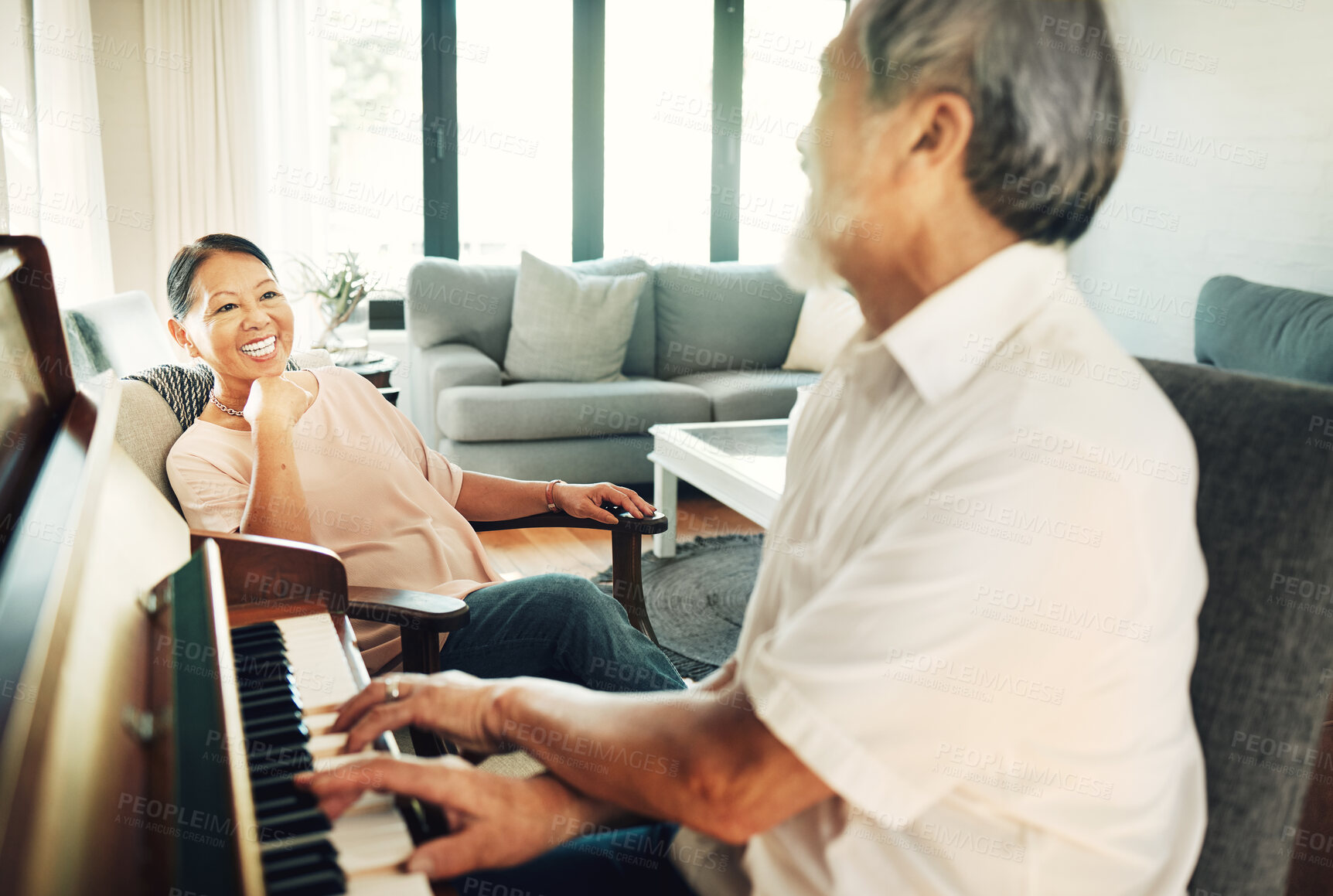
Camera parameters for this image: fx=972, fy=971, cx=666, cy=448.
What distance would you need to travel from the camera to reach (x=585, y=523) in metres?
1.85

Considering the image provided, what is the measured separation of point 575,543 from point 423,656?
2.40 metres

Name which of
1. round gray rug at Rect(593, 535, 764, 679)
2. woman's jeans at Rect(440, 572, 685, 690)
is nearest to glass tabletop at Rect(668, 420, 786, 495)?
round gray rug at Rect(593, 535, 764, 679)

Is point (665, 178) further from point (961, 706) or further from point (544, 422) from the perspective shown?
point (961, 706)

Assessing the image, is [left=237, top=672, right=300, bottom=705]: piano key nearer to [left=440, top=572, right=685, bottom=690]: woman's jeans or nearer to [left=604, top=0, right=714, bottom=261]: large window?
[left=440, top=572, right=685, bottom=690]: woman's jeans

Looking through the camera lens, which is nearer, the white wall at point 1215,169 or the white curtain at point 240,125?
the white wall at point 1215,169

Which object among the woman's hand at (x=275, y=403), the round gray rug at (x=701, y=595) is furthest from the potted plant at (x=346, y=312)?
the woman's hand at (x=275, y=403)

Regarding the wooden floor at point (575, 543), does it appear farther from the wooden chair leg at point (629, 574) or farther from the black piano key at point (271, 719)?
the black piano key at point (271, 719)

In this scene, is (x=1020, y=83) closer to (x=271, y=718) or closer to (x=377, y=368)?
(x=271, y=718)

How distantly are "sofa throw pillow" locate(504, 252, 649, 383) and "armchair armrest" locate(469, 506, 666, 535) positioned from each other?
226cm

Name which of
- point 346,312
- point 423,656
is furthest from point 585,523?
point 346,312

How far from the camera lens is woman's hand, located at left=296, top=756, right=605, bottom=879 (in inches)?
30.8

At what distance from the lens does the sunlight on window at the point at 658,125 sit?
5121 millimetres

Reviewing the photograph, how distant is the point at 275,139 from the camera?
4512mm

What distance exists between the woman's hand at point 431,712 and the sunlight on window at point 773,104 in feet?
15.2
